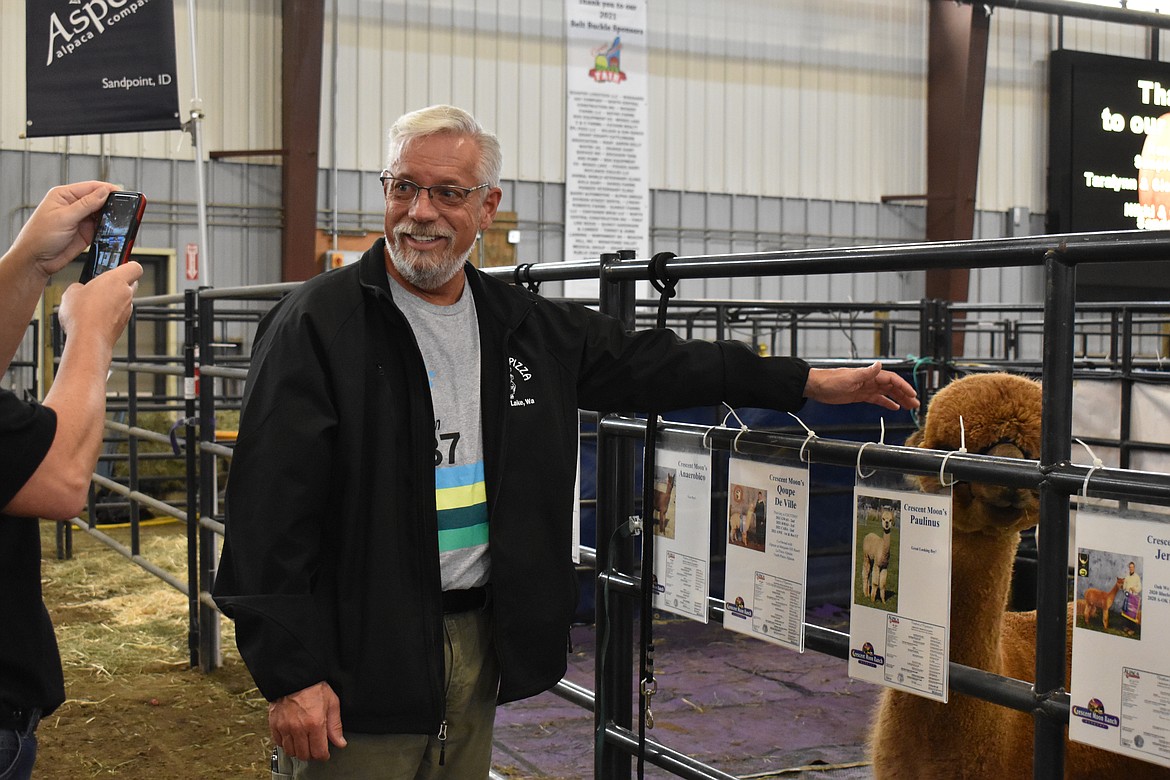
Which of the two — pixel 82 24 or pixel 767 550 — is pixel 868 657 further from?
pixel 82 24

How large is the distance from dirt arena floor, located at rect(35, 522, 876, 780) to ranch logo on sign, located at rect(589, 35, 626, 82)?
9.51 meters

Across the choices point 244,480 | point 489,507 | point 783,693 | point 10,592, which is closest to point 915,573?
point 489,507

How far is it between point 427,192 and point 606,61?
1237 cm

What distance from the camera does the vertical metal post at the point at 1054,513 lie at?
54.4 inches

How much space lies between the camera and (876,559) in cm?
160

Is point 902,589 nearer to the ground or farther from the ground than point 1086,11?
nearer to the ground

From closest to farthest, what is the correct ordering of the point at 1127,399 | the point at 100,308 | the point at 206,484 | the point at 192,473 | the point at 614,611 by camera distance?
the point at 100,308, the point at 614,611, the point at 206,484, the point at 192,473, the point at 1127,399

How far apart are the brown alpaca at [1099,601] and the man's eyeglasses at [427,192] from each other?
1154 millimetres

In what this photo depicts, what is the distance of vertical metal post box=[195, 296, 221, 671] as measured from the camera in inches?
190

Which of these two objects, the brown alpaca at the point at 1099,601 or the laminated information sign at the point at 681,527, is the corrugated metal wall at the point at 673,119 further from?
the brown alpaca at the point at 1099,601

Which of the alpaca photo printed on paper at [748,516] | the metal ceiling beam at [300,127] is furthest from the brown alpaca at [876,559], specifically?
the metal ceiling beam at [300,127]

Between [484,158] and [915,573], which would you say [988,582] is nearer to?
[915,573]

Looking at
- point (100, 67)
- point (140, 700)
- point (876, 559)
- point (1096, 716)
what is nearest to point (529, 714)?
point (140, 700)

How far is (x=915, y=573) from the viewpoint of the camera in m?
1.53
